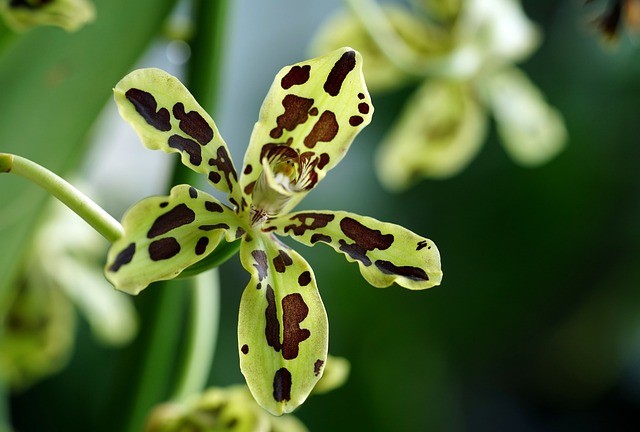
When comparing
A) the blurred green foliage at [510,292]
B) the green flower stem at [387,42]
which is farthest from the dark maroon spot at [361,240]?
the blurred green foliage at [510,292]

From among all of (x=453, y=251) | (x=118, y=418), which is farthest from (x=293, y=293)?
(x=453, y=251)

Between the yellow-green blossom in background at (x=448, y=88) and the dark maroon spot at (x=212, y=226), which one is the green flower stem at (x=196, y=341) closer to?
the dark maroon spot at (x=212, y=226)

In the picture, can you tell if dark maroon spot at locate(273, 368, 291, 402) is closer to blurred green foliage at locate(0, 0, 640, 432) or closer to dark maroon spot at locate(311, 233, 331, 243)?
dark maroon spot at locate(311, 233, 331, 243)

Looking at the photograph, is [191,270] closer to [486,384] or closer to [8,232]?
[8,232]

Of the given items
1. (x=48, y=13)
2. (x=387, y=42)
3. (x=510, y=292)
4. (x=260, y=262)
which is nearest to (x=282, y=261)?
(x=260, y=262)

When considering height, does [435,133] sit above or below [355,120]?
below

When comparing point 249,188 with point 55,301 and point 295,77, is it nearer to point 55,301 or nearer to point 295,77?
point 295,77

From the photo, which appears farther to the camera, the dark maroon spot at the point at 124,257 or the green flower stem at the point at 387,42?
the green flower stem at the point at 387,42
